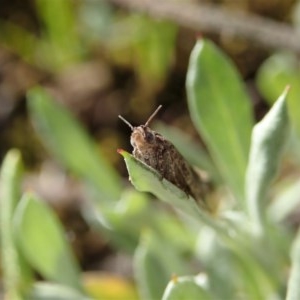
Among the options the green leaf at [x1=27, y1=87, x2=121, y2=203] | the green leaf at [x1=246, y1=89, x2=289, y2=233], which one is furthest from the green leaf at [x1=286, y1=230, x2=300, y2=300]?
the green leaf at [x1=27, y1=87, x2=121, y2=203]

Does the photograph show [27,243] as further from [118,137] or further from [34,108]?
[118,137]

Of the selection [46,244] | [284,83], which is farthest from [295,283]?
[284,83]

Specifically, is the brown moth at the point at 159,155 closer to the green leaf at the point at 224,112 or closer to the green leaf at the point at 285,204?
the green leaf at the point at 224,112

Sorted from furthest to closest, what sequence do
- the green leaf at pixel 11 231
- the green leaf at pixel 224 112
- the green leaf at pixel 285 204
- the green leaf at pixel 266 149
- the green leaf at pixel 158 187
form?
the green leaf at pixel 285 204 → the green leaf at pixel 11 231 → the green leaf at pixel 224 112 → the green leaf at pixel 266 149 → the green leaf at pixel 158 187

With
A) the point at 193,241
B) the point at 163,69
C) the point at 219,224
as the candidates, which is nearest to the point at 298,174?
the point at 193,241

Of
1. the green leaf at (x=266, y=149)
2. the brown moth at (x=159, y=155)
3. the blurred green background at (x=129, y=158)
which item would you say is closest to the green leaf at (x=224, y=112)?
the blurred green background at (x=129, y=158)

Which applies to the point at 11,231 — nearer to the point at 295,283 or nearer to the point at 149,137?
the point at 149,137

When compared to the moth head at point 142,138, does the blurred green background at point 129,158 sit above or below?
above
